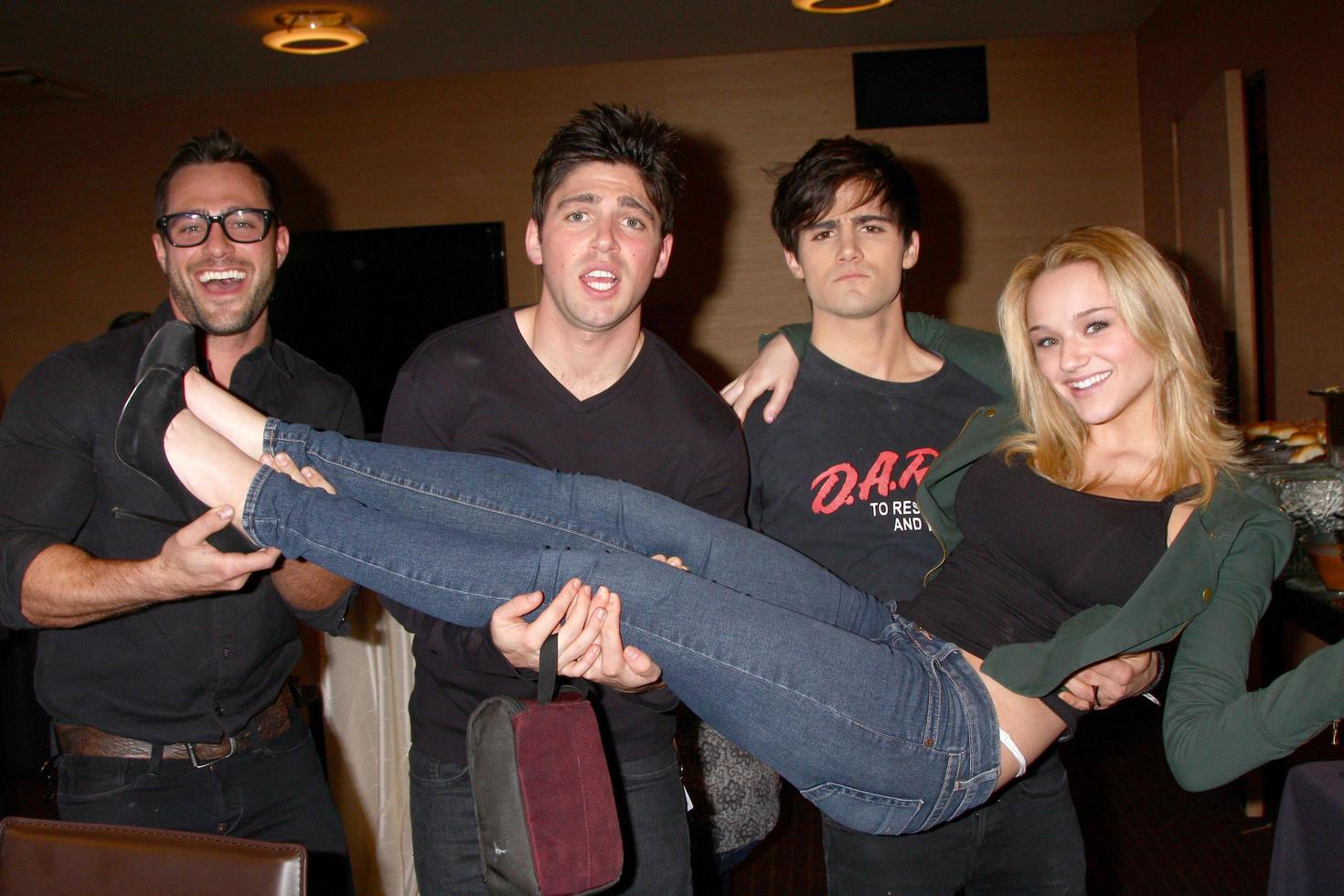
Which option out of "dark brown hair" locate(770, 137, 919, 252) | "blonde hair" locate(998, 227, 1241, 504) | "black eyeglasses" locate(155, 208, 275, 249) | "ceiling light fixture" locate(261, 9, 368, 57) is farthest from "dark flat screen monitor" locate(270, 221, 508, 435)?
"blonde hair" locate(998, 227, 1241, 504)

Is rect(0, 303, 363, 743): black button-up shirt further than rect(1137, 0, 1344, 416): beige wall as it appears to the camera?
No

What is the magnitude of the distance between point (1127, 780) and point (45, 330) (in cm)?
651

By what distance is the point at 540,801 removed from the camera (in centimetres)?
132

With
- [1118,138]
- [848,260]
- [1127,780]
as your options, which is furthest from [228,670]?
[1118,138]

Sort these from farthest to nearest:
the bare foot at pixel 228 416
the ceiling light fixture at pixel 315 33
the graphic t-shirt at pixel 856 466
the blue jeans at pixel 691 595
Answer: the ceiling light fixture at pixel 315 33 → the graphic t-shirt at pixel 856 466 → the bare foot at pixel 228 416 → the blue jeans at pixel 691 595

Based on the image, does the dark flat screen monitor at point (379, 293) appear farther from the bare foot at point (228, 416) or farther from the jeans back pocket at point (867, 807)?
the jeans back pocket at point (867, 807)

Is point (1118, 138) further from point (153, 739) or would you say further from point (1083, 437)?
point (153, 739)

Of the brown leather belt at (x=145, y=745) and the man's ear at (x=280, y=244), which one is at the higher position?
the man's ear at (x=280, y=244)

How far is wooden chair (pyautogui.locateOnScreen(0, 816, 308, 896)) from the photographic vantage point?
1.17m

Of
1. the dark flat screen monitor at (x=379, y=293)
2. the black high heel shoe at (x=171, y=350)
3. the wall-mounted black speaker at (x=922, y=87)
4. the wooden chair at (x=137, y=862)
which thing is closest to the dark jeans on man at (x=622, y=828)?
the wooden chair at (x=137, y=862)

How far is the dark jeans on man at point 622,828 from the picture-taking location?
1.60 metres

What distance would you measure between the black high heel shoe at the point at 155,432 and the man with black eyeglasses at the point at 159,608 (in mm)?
89

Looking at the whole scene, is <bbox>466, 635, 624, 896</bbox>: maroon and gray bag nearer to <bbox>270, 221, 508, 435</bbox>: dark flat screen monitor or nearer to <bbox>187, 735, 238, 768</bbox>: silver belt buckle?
<bbox>187, 735, 238, 768</bbox>: silver belt buckle

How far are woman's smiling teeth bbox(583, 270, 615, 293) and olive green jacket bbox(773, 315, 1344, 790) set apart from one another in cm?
65
